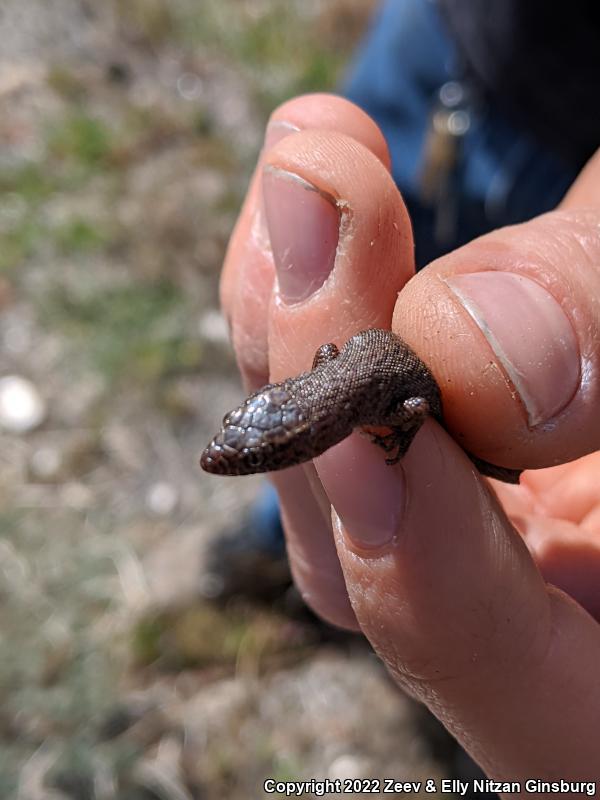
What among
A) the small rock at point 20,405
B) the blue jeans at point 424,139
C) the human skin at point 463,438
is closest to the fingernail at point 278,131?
the human skin at point 463,438

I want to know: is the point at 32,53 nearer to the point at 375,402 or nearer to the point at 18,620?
the point at 18,620

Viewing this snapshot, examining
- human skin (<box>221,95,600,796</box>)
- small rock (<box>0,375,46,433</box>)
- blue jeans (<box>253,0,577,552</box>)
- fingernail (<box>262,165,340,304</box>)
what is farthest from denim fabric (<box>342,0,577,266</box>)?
small rock (<box>0,375,46,433</box>)

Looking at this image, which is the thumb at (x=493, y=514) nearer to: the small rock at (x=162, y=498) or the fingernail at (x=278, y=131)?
the fingernail at (x=278, y=131)

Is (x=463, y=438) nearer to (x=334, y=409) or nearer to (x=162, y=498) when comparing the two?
(x=334, y=409)

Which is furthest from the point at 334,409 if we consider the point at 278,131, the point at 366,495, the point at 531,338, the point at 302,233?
the point at 278,131

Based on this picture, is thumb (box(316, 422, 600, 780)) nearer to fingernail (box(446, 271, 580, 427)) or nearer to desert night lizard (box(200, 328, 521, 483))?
desert night lizard (box(200, 328, 521, 483))

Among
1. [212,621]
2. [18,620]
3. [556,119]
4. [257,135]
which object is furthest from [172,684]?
[257,135]
